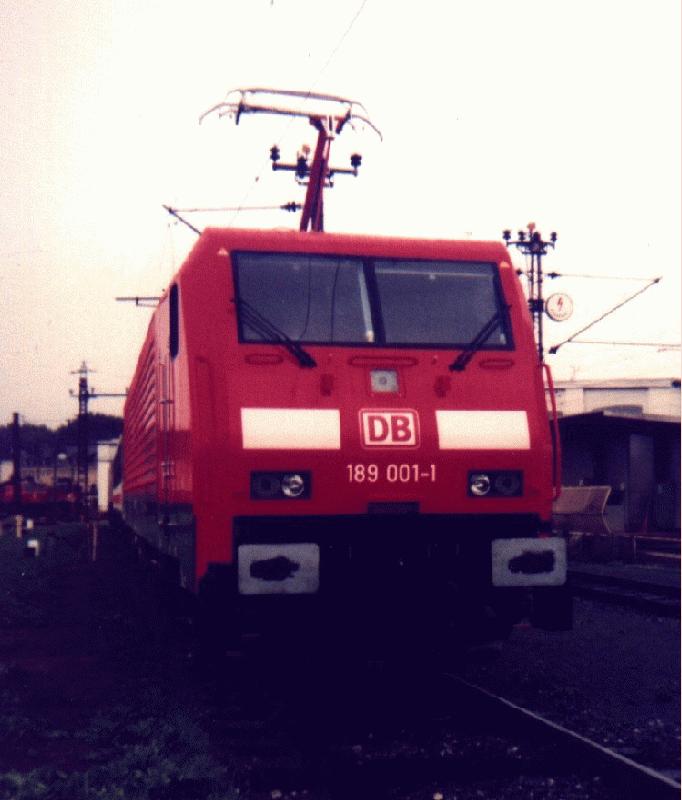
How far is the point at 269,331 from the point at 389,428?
87 centimetres

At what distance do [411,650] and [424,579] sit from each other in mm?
477

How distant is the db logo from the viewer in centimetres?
593

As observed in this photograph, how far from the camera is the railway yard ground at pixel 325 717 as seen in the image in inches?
183

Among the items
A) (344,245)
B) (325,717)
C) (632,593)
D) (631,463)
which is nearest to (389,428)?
(344,245)

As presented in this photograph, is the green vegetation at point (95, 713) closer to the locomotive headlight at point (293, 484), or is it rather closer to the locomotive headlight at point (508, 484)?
the locomotive headlight at point (293, 484)

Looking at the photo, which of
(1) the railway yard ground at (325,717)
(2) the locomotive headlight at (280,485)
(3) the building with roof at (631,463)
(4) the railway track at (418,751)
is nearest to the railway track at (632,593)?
(1) the railway yard ground at (325,717)

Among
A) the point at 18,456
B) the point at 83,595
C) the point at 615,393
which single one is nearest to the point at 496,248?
the point at 18,456

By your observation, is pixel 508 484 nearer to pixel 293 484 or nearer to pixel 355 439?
pixel 355 439

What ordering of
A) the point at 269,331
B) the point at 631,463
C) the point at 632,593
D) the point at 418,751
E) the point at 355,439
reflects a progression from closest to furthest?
1. the point at 418,751
2. the point at 355,439
3. the point at 269,331
4. the point at 632,593
5. the point at 631,463

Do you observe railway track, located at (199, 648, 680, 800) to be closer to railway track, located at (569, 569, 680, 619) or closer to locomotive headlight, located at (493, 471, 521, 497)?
locomotive headlight, located at (493, 471, 521, 497)

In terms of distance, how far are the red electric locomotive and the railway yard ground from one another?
55cm

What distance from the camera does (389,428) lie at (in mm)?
5969

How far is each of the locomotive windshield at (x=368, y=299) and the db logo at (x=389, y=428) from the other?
20.0 inches

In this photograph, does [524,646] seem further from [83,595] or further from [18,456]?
[83,595]
